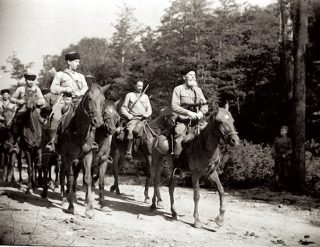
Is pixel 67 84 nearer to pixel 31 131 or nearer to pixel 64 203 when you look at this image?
pixel 31 131

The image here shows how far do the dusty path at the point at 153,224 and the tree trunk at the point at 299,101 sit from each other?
1.18 metres

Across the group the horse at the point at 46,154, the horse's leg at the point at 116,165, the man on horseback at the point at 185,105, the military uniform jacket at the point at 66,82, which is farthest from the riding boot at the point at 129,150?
the man on horseback at the point at 185,105

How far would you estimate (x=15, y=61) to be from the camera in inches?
289

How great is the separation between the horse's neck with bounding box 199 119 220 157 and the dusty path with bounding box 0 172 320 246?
138 cm

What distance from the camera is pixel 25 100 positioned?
33.1 feet

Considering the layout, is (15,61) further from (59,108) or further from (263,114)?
(263,114)

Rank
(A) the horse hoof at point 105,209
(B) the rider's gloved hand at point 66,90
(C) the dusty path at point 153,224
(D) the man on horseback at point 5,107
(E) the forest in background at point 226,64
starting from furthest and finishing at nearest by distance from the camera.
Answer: (E) the forest in background at point 226,64
(D) the man on horseback at point 5,107
(B) the rider's gloved hand at point 66,90
(A) the horse hoof at point 105,209
(C) the dusty path at point 153,224

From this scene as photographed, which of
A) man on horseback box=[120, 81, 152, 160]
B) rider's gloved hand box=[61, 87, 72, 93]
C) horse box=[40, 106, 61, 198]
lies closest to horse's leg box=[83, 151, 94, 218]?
horse box=[40, 106, 61, 198]

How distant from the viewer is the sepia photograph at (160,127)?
6.93 meters

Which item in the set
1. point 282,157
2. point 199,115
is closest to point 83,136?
point 199,115

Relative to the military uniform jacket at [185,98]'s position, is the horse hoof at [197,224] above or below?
below

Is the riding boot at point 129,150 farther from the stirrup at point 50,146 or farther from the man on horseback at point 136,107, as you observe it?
the stirrup at point 50,146

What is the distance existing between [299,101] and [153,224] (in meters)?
6.31

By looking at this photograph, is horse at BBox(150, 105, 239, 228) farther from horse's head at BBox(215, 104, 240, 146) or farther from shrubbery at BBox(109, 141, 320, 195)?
shrubbery at BBox(109, 141, 320, 195)
